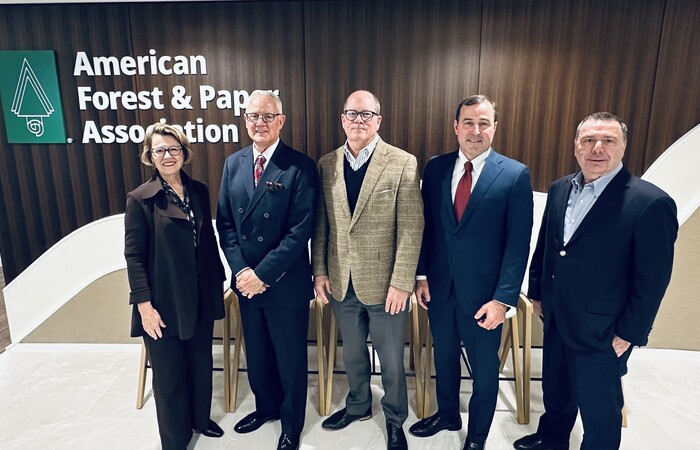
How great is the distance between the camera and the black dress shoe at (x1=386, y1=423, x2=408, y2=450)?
6.81ft

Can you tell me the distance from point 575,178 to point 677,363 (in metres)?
2.10

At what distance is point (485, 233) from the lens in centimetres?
179

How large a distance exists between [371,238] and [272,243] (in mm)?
459

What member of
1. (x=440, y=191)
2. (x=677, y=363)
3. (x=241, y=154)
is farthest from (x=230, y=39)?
(x=677, y=363)

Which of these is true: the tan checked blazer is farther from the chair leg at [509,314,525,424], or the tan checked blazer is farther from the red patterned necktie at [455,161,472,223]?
the chair leg at [509,314,525,424]

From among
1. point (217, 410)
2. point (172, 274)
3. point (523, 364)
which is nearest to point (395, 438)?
point (523, 364)

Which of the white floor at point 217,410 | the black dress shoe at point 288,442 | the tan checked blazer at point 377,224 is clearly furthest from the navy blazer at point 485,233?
the black dress shoe at point 288,442

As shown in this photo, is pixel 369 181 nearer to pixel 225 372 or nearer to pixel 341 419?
pixel 341 419

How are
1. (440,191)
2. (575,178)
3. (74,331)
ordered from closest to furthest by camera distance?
(575,178) < (440,191) < (74,331)

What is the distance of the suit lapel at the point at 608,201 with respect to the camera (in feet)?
5.23

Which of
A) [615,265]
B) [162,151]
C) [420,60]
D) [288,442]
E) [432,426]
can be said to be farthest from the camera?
[420,60]

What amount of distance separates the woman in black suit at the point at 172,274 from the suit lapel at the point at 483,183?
3.86 ft

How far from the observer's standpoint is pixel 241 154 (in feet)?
6.69

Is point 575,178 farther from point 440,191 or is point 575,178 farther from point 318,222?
point 318,222
